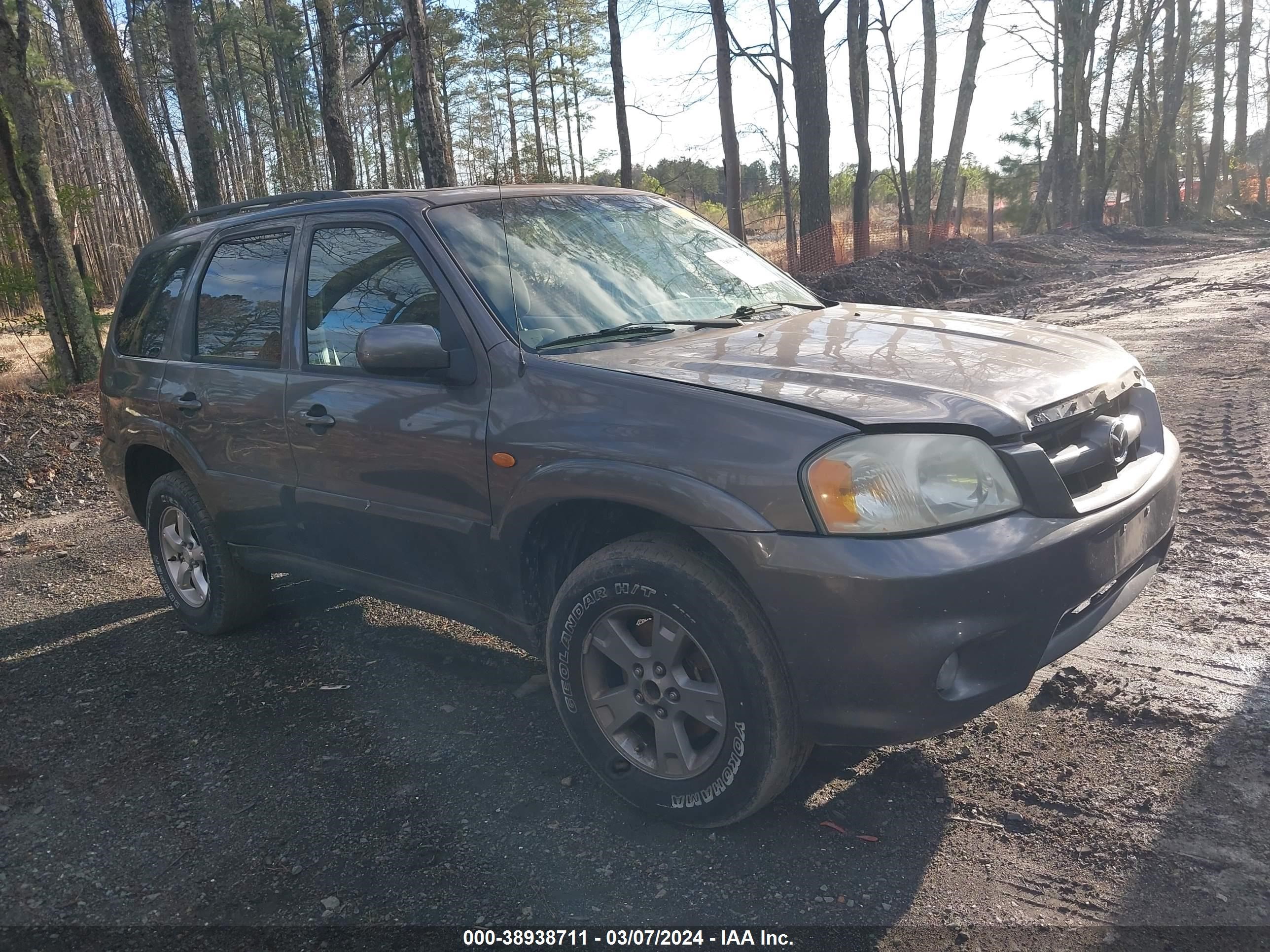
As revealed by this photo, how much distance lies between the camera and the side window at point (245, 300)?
4.04m

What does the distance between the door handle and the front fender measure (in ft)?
3.17

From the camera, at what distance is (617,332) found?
338 cm

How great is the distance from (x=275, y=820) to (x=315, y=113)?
52444 mm

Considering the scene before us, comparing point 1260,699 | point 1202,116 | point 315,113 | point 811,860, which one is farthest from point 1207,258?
point 315,113

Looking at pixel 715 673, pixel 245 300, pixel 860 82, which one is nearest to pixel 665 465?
pixel 715 673

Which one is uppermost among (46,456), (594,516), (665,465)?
(665,465)

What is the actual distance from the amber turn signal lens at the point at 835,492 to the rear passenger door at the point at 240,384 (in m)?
2.36

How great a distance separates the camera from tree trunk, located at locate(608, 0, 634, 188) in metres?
24.8

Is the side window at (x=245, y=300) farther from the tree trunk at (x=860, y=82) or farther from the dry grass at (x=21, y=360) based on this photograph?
the tree trunk at (x=860, y=82)

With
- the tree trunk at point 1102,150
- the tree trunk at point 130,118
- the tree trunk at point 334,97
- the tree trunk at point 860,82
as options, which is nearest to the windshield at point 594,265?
the tree trunk at point 130,118

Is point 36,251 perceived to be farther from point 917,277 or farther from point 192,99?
point 917,277

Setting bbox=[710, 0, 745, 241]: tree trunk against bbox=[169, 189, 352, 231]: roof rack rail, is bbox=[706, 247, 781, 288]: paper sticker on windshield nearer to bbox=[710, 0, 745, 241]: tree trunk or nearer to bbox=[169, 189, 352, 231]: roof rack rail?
bbox=[169, 189, 352, 231]: roof rack rail

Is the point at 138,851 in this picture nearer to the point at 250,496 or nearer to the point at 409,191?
the point at 250,496

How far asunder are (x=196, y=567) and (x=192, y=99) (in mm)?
10499
